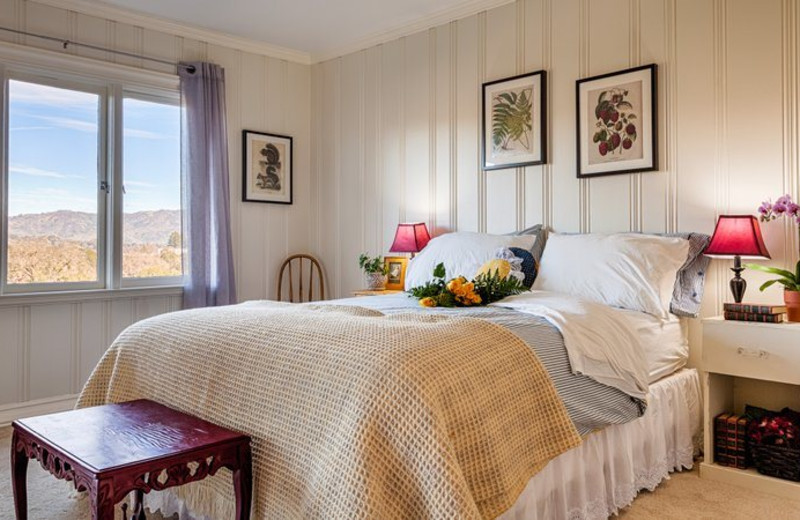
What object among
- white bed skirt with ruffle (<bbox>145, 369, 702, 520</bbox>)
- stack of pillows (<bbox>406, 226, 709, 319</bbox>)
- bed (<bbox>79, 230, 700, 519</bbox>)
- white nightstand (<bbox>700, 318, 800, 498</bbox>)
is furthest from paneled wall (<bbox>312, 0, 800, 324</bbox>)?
bed (<bbox>79, 230, 700, 519</bbox>)

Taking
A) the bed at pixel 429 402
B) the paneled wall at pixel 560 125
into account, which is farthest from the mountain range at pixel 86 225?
the bed at pixel 429 402

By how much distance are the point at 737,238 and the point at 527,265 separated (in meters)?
0.98

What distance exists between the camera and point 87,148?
3.95 m

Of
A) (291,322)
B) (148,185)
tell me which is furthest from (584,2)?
(148,185)

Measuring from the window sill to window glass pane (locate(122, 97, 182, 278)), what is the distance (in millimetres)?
135

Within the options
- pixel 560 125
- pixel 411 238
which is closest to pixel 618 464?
pixel 560 125

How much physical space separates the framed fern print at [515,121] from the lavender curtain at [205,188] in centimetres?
196

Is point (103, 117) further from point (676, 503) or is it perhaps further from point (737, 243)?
point (676, 503)

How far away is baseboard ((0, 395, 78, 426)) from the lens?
3.59 m

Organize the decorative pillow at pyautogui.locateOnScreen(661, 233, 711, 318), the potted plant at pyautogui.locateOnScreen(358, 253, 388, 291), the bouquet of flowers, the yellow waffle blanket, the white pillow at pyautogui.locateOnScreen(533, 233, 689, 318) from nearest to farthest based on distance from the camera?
the yellow waffle blanket, the bouquet of flowers, the white pillow at pyautogui.locateOnScreen(533, 233, 689, 318), the decorative pillow at pyautogui.locateOnScreen(661, 233, 711, 318), the potted plant at pyautogui.locateOnScreen(358, 253, 388, 291)

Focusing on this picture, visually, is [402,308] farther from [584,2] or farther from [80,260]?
[80,260]

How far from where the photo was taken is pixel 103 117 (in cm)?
402

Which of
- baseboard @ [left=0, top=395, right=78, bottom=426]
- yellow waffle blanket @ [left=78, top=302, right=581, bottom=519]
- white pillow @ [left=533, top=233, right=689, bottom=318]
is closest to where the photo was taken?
yellow waffle blanket @ [left=78, top=302, right=581, bottom=519]

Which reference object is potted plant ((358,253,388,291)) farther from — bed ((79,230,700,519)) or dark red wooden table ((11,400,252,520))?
dark red wooden table ((11,400,252,520))
